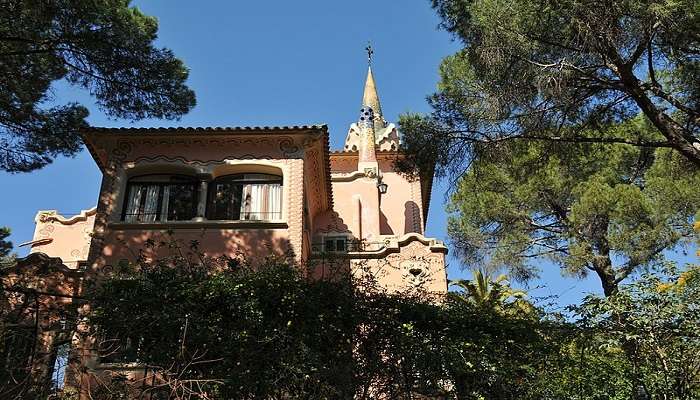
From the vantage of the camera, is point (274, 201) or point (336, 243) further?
point (336, 243)

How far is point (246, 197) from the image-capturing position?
1417cm

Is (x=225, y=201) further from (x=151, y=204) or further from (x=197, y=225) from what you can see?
(x=151, y=204)

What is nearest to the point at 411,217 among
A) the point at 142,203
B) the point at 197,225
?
the point at 197,225

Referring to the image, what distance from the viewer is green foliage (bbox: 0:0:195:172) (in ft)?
36.3

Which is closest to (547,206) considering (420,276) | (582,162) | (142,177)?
(582,162)

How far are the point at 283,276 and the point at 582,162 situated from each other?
447 inches

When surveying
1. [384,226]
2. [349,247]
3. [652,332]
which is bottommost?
[652,332]

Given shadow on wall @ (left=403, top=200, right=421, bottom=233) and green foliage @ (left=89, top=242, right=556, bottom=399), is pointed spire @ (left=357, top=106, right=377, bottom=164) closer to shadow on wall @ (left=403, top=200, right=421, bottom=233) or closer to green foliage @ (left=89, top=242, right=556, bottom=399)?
shadow on wall @ (left=403, top=200, right=421, bottom=233)

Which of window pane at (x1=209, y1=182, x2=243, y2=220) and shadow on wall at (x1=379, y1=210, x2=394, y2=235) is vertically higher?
shadow on wall at (x1=379, y1=210, x2=394, y2=235)

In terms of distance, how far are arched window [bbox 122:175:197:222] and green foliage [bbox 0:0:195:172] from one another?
5.81ft

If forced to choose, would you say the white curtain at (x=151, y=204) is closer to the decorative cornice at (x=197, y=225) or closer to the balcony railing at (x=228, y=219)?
the balcony railing at (x=228, y=219)

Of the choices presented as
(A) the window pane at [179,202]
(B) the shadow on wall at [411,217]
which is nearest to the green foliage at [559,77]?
(A) the window pane at [179,202]

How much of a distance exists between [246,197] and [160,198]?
2.02m

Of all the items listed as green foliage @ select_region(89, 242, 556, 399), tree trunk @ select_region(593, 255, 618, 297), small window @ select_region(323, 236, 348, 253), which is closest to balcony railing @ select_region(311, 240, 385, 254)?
small window @ select_region(323, 236, 348, 253)
